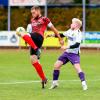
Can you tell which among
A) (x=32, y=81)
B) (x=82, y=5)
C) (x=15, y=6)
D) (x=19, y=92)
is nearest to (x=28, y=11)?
(x=15, y=6)

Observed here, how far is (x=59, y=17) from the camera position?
40.3 meters

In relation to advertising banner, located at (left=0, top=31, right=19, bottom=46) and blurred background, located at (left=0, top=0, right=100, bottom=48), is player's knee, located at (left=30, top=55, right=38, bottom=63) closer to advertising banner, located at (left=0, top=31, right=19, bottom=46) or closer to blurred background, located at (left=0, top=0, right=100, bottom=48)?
advertising banner, located at (left=0, top=31, right=19, bottom=46)

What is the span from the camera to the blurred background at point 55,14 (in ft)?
127

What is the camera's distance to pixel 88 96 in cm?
1272

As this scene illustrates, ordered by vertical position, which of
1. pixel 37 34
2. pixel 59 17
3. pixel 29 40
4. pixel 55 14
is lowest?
pixel 59 17

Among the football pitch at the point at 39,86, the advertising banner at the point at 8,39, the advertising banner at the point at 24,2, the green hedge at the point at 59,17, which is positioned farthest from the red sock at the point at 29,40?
the green hedge at the point at 59,17

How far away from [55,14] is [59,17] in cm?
34

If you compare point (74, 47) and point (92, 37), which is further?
point (92, 37)

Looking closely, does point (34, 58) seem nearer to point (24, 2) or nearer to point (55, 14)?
point (24, 2)

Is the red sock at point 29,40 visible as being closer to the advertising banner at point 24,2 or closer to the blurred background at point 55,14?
the blurred background at point 55,14

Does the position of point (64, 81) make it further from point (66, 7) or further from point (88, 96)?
point (66, 7)

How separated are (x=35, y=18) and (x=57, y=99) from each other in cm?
305

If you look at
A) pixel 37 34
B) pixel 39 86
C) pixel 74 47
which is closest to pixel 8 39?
pixel 39 86

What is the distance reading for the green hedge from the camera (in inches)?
1560
